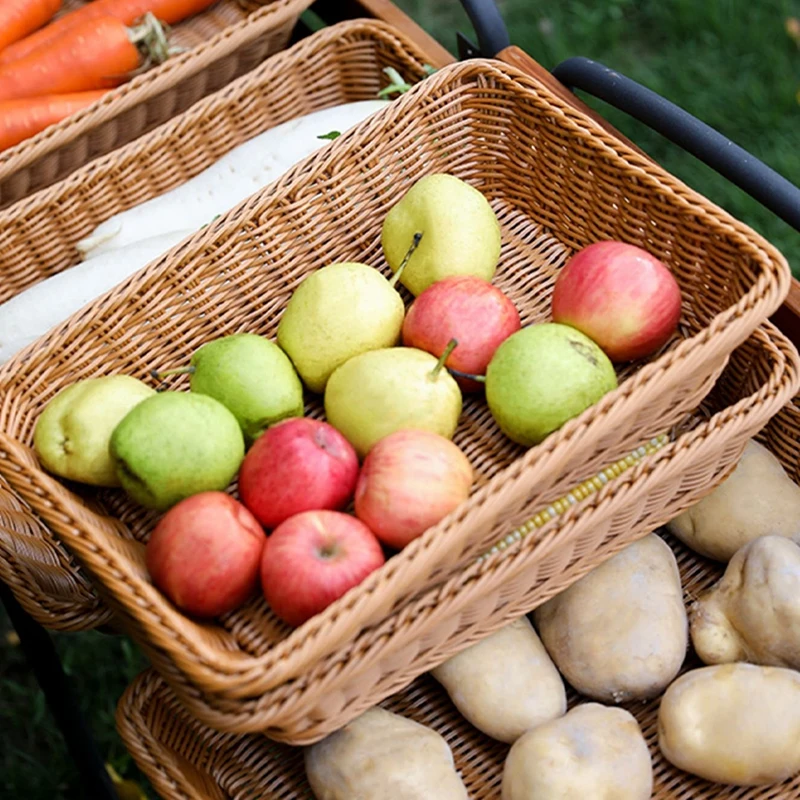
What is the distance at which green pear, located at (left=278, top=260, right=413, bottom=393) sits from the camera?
1.04 metres

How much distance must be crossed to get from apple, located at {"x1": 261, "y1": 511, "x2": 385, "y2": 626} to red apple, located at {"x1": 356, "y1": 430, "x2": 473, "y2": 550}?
0.02 m

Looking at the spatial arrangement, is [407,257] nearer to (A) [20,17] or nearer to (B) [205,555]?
(B) [205,555]

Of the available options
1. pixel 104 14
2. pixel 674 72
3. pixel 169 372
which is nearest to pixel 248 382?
pixel 169 372

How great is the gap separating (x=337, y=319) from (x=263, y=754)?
44 centimetres

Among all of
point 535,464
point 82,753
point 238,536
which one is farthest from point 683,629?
point 82,753

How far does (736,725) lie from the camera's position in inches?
37.3

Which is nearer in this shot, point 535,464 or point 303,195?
point 535,464

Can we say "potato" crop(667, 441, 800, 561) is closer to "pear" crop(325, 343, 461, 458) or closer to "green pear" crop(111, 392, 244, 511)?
"pear" crop(325, 343, 461, 458)

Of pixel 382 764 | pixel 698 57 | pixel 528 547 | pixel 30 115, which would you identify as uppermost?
pixel 30 115

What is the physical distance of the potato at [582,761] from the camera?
924 mm

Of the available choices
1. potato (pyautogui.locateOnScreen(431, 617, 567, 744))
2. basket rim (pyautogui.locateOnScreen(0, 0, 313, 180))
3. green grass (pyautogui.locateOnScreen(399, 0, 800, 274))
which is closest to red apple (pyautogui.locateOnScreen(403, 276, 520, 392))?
potato (pyautogui.locateOnScreen(431, 617, 567, 744))

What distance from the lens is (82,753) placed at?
127 centimetres

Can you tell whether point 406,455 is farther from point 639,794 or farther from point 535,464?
point 639,794

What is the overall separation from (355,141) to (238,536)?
497mm
